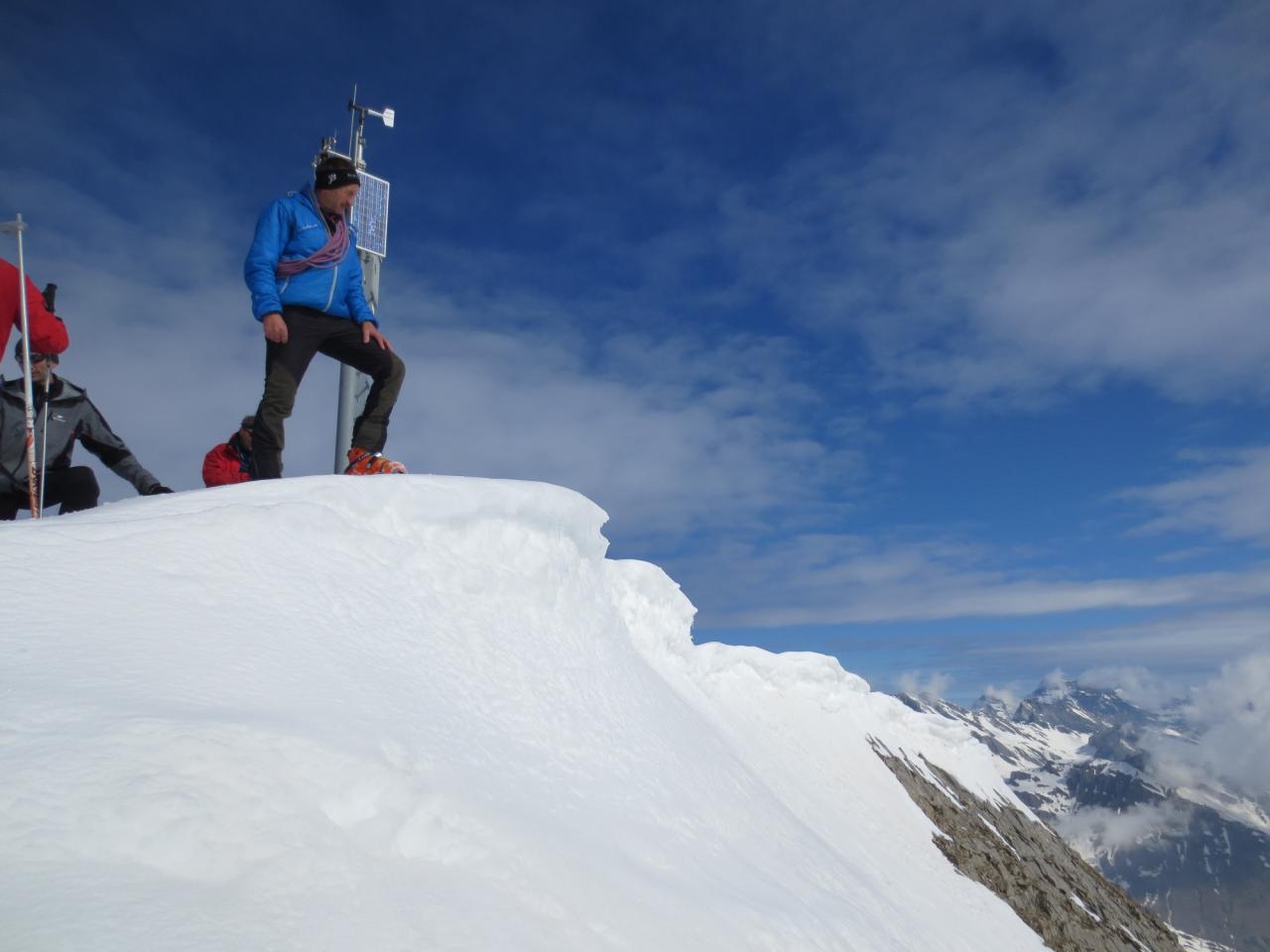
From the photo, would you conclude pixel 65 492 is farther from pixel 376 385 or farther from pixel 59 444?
pixel 376 385

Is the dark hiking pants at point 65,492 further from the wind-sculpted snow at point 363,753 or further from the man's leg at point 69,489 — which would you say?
the wind-sculpted snow at point 363,753

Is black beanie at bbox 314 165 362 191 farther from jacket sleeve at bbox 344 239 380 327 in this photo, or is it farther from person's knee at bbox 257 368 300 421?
person's knee at bbox 257 368 300 421

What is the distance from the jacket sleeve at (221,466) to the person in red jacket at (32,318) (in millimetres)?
2907

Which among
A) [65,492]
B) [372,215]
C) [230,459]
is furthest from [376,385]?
[372,215]

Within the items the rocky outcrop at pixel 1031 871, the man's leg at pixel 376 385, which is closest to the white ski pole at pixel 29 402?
the man's leg at pixel 376 385

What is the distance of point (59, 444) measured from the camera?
239 inches

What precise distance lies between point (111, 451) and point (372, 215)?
7.50 meters

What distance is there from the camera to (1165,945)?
45.4 ft

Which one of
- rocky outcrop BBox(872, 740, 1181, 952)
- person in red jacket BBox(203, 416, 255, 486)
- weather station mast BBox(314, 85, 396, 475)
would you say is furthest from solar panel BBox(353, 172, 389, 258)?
rocky outcrop BBox(872, 740, 1181, 952)

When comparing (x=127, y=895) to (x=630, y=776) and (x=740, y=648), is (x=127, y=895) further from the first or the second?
(x=740, y=648)

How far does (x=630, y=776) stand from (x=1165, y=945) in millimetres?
14696

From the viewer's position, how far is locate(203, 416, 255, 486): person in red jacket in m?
8.98

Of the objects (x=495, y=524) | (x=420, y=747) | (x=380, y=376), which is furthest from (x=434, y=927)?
(x=380, y=376)

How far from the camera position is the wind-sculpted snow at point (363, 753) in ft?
7.21
